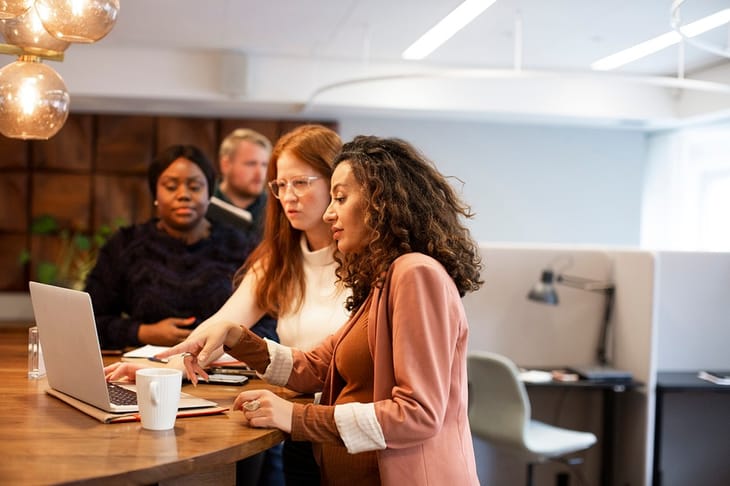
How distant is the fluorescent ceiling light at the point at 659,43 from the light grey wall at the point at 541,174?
1238 mm

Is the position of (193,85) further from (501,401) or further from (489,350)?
(501,401)

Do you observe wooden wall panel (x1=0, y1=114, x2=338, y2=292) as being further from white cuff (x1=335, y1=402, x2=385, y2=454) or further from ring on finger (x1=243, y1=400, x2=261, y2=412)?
white cuff (x1=335, y1=402, x2=385, y2=454)

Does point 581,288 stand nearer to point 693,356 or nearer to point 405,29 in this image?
point 693,356

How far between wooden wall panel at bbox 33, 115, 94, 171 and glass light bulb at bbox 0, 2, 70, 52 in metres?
5.62

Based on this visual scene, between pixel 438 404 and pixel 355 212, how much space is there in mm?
431

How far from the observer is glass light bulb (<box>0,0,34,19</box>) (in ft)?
6.52

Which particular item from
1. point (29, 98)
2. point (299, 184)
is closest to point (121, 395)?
point (299, 184)

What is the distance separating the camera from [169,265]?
2844mm

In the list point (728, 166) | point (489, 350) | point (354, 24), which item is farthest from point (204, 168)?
point (728, 166)

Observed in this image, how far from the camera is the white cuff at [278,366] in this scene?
6.74ft

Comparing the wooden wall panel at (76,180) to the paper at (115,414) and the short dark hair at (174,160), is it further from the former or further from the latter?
the paper at (115,414)

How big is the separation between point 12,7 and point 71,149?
6.06 m

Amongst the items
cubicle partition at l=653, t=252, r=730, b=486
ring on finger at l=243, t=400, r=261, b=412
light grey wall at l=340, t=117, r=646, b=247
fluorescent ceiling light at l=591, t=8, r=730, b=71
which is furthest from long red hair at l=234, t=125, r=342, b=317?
light grey wall at l=340, t=117, r=646, b=247

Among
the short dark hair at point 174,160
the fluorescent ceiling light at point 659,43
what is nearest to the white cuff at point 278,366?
the short dark hair at point 174,160
